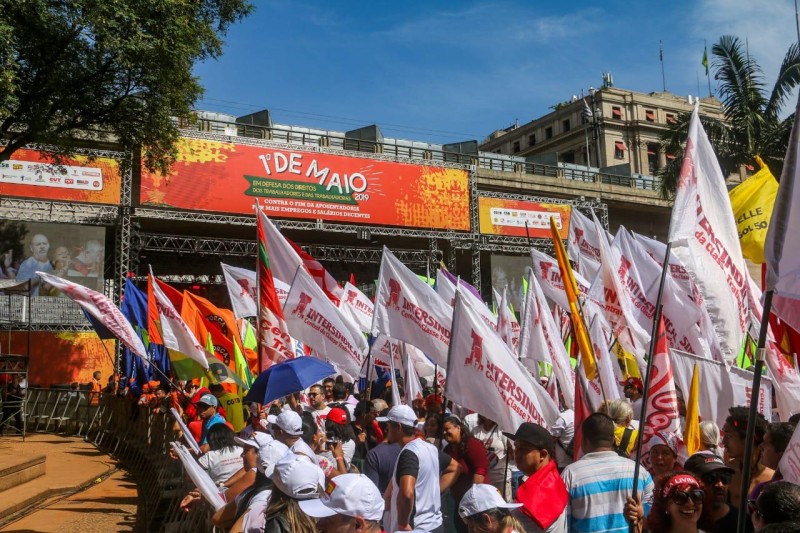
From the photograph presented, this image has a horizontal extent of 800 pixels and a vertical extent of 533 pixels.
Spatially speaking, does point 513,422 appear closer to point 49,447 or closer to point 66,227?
point 49,447

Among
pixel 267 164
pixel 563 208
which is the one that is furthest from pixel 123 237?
pixel 563 208

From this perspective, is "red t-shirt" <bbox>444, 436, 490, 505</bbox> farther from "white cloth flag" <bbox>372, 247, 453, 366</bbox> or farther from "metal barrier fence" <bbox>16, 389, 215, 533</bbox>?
"white cloth flag" <bbox>372, 247, 453, 366</bbox>

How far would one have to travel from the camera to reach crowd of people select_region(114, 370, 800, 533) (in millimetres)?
3477

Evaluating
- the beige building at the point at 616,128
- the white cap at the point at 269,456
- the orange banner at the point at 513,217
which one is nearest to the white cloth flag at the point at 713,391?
the white cap at the point at 269,456

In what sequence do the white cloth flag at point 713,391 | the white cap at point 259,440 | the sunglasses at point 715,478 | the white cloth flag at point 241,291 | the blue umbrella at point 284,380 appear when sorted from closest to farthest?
the sunglasses at point 715,478
the white cap at point 259,440
the white cloth flag at point 713,391
the blue umbrella at point 284,380
the white cloth flag at point 241,291

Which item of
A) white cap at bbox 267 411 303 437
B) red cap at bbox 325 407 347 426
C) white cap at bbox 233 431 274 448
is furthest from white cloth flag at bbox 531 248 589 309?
white cap at bbox 233 431 274 448

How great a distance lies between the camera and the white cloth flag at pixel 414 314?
28.2ft

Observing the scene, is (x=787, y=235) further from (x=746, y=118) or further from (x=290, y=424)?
(x=746, y=118)

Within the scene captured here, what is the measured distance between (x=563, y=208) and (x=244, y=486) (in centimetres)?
3151

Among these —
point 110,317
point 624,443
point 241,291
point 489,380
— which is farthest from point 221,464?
point 241,291

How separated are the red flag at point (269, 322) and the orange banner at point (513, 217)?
78.6 ft

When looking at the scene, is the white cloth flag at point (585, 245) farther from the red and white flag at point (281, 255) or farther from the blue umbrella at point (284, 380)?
the blue umbrella at point (284, 380)

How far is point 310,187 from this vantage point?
97.0 feet

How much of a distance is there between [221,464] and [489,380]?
2413 millimetres
